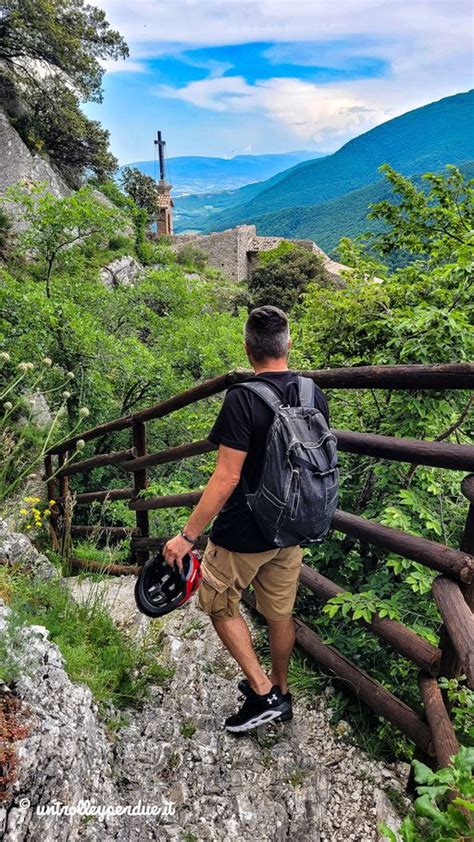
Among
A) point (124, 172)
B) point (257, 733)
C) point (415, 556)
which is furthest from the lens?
point (124, 172)

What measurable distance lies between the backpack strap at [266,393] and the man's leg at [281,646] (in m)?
0.98

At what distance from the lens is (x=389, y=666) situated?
213cm

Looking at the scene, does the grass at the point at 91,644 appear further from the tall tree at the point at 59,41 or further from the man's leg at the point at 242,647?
the tall tree at the point at 59,41

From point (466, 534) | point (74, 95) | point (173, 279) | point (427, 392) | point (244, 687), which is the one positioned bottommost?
point (244, 687)

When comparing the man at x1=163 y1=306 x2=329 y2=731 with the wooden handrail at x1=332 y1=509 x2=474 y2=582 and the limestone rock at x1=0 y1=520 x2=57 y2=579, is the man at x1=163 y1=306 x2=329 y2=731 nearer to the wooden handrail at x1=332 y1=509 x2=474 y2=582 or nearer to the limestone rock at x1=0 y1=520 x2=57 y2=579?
the wooden handrail at x1=332 y1=509 x2=474 y2=582

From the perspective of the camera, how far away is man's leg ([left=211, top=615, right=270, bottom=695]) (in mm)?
2043

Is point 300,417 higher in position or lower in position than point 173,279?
lower

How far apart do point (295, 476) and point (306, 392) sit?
1.08 feet

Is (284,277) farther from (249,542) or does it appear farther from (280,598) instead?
(249,542)

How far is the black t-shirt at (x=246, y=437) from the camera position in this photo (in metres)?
1.68

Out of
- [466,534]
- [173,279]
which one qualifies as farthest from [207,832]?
[173,279]

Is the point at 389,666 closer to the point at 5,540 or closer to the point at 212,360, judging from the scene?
the point at 5,540

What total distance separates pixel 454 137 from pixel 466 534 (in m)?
199

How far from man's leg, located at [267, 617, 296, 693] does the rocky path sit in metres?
0.19
